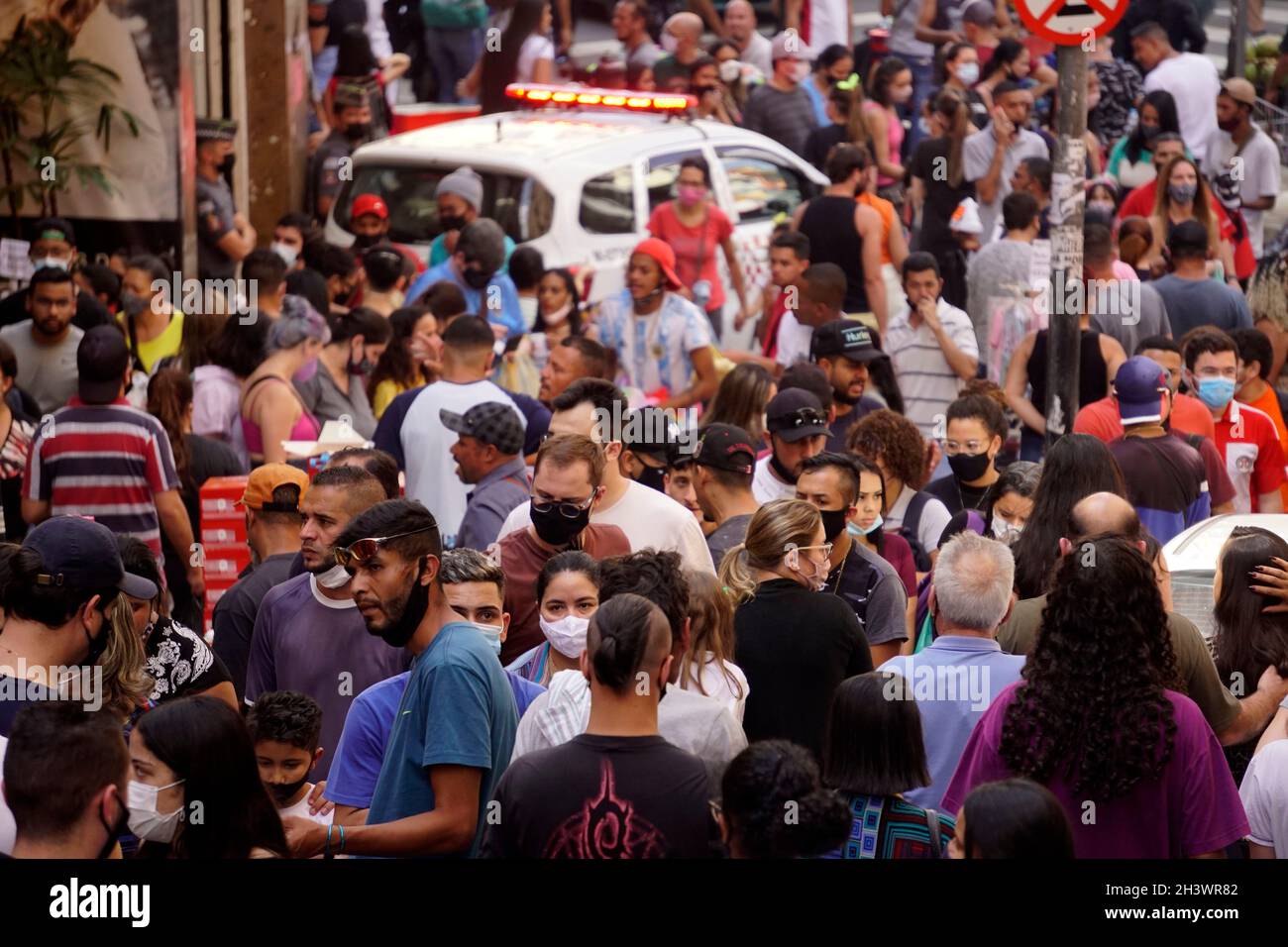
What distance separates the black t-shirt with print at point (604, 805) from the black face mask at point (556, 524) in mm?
2149

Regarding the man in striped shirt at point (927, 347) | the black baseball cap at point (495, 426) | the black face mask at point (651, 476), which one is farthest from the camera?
the man in striped shirt at point (927, 347)

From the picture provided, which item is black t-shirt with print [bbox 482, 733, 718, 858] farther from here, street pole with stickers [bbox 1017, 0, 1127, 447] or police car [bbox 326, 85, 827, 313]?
police car [bbox 326, 85, 827, 313]

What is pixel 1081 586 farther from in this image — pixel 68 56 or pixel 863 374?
pixel 68 56

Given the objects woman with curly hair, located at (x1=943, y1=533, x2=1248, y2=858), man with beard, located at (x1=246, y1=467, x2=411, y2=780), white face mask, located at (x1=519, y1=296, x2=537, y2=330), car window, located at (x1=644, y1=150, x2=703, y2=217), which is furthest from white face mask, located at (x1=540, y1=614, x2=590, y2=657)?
car window, located at (x1=644, y1=150, x2=703, y2=217)

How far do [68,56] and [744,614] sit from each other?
29.0 ft

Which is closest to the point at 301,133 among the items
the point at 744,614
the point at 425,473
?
the point at 425,473

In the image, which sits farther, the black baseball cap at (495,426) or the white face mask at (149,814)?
the black baseball cap at (495,426)

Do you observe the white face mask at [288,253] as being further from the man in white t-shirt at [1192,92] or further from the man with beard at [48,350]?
the man in white t-shirt at [1192,92]

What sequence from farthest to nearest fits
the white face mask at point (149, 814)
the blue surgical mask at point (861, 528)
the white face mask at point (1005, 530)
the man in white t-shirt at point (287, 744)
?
the blue surgical mask at point (861, 528), the white face mask at point (1005, 530), the man in white t-shirt at point (287, 744), the white face mask at point (149, 814)

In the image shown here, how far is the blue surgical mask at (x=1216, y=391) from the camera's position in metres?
8.95

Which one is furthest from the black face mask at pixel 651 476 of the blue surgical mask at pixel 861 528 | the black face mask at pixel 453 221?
the black face mask at pixel 453 221

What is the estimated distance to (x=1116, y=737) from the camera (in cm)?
469

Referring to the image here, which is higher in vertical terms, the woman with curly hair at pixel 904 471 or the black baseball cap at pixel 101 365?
the black baseball cap at pixel 101 365
